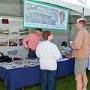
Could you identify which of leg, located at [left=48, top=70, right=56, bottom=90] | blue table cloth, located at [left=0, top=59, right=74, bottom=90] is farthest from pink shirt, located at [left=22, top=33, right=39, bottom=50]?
leg, located at [left=48, top=70, right=56, bottom=90]

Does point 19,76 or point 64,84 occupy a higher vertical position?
point 19,76

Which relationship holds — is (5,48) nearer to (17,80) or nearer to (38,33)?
(38,33)

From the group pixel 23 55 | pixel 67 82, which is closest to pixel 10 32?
pixel 23 55

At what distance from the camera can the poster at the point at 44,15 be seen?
11.5 feet

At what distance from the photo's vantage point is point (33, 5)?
3.55 meters

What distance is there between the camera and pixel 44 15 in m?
3.79

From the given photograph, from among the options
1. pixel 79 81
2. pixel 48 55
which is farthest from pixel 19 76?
pixel 79 81

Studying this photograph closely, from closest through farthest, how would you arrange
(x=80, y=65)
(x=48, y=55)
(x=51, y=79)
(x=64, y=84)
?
(x=48, y=55) → (x=51, y=79) → (x=80, y=65) → (x=64, y=84)

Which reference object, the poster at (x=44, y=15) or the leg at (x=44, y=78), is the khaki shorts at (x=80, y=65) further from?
the poster at (x=44, y=15)

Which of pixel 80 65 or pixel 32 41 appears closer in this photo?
pixel 80 65

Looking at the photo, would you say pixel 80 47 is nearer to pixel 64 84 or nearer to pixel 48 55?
pixel 48 55

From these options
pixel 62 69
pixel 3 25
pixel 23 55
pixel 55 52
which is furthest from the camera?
pixel 23 55

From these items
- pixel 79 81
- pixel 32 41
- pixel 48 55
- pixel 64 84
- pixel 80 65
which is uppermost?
pixel 32 41

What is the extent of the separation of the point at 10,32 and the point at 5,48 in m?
0.46
